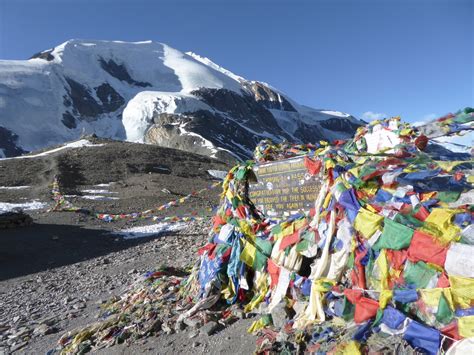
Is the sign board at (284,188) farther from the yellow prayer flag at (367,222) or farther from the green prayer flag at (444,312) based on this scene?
the green prayer flag at (444,312)

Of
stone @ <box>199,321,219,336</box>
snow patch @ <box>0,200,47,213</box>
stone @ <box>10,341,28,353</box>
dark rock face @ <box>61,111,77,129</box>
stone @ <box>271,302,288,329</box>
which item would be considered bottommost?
snow patch @ <box>0,200,47,213</box>

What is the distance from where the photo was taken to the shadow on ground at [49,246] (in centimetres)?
1445

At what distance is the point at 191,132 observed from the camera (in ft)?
330

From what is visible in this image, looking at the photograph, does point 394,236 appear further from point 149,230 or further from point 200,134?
point 200,134

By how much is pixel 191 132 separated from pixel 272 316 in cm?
9687

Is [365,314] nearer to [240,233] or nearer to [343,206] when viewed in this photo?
[343,206]

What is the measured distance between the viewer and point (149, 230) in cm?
2006

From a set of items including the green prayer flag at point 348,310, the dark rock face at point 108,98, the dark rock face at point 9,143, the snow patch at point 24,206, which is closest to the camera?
the green prayer flag at point 348,310

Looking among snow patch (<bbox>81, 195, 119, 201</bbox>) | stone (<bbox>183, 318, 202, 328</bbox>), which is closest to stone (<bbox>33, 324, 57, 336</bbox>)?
stone (<bbox>183, 318, 202, 328</bbox>)

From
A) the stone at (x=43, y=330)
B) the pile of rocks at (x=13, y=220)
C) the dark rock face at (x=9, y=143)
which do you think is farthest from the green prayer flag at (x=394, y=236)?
the dark rock face at (x=9, y=143)

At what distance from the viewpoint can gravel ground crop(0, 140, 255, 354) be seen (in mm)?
6793

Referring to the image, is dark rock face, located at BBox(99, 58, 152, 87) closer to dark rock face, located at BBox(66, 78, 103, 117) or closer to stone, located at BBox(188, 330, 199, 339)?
dark rock face, located at BBox(66, 78, 103, 117)

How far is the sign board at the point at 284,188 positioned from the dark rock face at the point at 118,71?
567ft

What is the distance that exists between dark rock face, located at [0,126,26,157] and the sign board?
109484 mm
